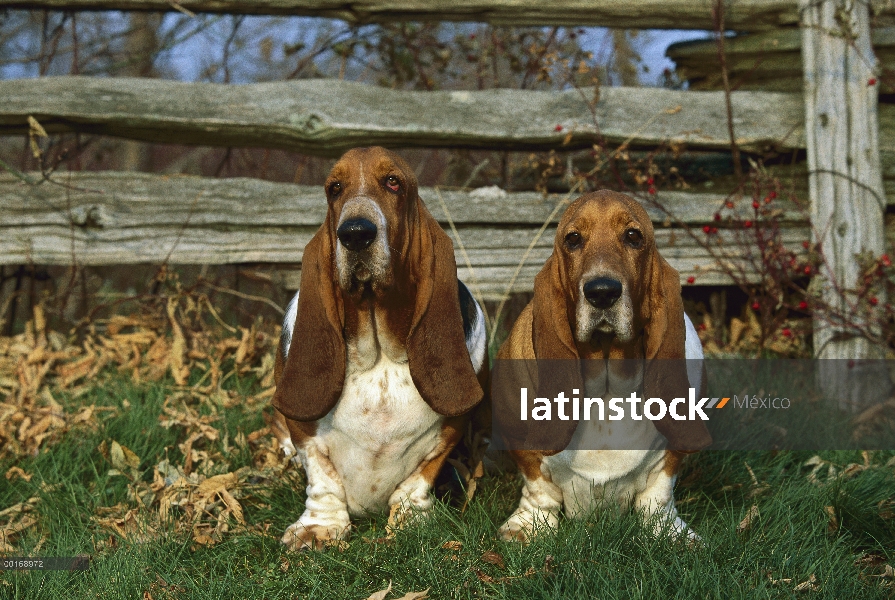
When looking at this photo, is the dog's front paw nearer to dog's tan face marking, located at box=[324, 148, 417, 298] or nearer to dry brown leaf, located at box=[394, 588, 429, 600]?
dry brown leaf, located at box=[394, 588, 429, 600]

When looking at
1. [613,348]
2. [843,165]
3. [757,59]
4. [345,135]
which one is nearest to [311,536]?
[613,348]

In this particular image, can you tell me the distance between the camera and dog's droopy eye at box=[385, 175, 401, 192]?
2730 mm

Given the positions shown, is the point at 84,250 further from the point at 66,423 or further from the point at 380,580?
the point at 380,580

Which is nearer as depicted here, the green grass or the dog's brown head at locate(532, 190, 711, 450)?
the green grass

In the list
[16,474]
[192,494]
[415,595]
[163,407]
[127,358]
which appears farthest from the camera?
[127,358]

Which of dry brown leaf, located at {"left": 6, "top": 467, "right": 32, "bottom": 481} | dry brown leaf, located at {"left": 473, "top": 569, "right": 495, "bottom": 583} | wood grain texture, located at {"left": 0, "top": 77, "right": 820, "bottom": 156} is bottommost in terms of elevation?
dry brown leaf, located at {"left": 473, "top": 569, "right": 495, "bottom": 583}

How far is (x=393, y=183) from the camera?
273cm

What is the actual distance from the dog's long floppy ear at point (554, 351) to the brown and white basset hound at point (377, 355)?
240 mm

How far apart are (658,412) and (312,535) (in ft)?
4.01

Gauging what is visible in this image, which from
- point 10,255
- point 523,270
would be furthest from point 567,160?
point 10,255

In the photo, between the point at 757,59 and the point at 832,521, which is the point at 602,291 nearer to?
the point at 832,521

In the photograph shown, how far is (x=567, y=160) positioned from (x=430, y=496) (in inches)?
93.7

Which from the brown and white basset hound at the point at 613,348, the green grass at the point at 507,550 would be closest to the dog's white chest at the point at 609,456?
the brown and white basset hound at the point at 613,348

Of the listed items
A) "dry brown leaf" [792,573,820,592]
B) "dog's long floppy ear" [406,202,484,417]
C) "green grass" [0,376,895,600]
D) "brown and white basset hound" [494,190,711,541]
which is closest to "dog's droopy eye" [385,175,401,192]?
"dog's long floppy ear" [406,202,484,417]
